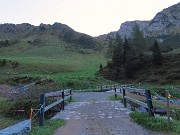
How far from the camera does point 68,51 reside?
173000 millimetres

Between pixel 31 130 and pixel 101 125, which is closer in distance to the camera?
pixel 31 130

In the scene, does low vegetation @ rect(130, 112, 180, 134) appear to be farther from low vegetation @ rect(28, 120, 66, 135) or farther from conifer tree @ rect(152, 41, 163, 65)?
conifer tree @ rect(152, 41, 163, 65)

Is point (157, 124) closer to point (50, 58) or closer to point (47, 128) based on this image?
point (47, 128)

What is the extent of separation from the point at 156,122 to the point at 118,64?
9572 cm

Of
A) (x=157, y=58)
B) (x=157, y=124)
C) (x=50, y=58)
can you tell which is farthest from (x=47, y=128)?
(x=50, y=58)

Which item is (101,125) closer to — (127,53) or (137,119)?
(137,119)

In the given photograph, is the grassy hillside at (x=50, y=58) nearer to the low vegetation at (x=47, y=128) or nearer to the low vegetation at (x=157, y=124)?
the low vegetation at (x=47, y=128)

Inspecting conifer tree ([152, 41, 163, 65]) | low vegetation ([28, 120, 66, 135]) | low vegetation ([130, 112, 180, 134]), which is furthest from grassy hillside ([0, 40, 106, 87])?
low vegetation ([130, 112, 180, 134])

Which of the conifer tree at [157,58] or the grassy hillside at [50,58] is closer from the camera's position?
the conifer tree at [157,58]

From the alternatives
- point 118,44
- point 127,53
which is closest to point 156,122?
point 127,53

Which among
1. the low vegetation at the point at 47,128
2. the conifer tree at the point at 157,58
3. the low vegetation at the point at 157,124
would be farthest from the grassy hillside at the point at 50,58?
the low vegetation at the point at 157,124

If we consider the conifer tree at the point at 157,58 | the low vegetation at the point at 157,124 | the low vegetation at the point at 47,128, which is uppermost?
the conifer tree at the point at 157,58

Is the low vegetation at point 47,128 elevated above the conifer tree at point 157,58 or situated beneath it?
situated beneath

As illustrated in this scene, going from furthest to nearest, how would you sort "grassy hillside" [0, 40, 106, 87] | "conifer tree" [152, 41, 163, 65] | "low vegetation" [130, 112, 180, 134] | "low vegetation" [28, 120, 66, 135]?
"grassy hillside" [0, 40, 106, 87] → "conifer tree" [152, 41, 163, 65] → "low vegetation" [28, 120, 66, 135] → "low vegetation" [130, 112, 180, 134]
